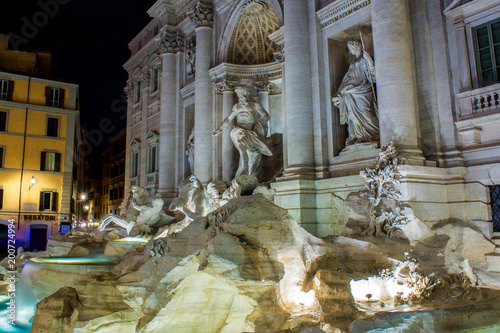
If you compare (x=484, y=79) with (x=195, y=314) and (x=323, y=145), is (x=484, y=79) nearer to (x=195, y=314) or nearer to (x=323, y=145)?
(x=323, y=145)

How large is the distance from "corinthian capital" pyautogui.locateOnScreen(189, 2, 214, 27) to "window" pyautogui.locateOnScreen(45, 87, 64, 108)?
17171mm

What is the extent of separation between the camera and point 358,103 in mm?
11812

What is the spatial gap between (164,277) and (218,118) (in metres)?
11.7

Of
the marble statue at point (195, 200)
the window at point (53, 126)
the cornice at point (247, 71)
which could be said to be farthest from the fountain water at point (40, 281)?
the window at point (53, 126)

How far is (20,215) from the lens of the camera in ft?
93.6

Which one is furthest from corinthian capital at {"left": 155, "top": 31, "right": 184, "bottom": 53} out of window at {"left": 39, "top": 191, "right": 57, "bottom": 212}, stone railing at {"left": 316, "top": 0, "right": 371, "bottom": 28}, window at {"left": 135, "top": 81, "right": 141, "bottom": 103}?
window at {"left": 39, "top": 191, "right": 57, "bottom": 212}

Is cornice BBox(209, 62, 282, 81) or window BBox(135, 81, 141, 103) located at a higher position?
window BBox(135, 81, 141, 103)

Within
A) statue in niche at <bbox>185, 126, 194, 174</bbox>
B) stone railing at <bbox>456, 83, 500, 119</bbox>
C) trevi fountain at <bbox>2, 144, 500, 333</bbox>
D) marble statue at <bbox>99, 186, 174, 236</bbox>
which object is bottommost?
trevi fountain at <bbox>2, 144, 500, 333</bbox>

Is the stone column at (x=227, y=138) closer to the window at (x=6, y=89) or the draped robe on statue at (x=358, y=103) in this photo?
the draped robe on statue at (x=358, y=103)

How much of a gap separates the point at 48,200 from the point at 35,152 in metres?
3.40

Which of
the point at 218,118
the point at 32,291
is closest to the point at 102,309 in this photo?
the point at 32,291

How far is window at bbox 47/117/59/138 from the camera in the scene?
101 feet

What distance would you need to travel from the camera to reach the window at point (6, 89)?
29344 mm

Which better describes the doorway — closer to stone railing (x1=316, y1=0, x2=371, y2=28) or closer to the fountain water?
the fountain water
